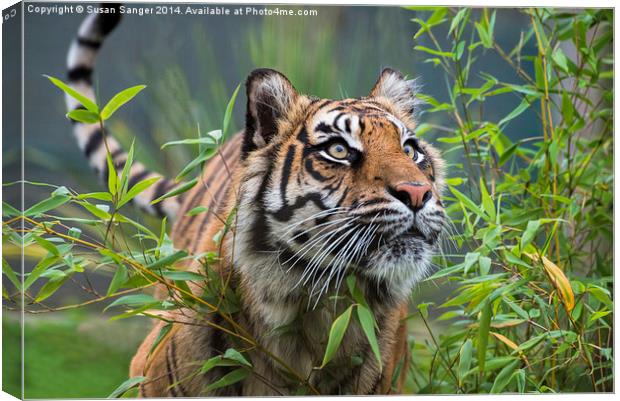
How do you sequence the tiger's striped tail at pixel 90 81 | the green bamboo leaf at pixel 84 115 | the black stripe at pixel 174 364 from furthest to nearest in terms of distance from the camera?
1. the tiger's striped tail at pixel 90 81
2. the black stripe at pixel 174 364
3. the green bamboo leaf at pixel 84 115

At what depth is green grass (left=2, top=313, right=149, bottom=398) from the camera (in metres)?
2.93

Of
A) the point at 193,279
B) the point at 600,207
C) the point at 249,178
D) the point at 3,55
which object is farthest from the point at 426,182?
the point at 3,55

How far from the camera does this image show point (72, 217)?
2.85 m

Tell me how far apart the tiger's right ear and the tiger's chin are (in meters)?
0.48

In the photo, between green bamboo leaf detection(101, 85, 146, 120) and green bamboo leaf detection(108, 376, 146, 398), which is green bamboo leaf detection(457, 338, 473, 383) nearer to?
green bamboo leaf detection(108, 376, 146, 398)

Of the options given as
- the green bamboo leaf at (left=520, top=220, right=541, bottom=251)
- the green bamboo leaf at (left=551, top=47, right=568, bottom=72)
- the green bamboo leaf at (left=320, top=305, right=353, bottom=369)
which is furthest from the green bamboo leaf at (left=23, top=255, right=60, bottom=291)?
the green bamboo leaf at (left=551, top=47, right=568, bottom=72)

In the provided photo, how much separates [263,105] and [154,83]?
0.47m

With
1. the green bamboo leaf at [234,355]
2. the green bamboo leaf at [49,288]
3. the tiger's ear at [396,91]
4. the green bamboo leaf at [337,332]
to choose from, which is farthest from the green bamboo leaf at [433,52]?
the green bamboo leaf at [49,288]

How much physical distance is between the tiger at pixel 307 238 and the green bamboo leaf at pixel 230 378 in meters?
0.03

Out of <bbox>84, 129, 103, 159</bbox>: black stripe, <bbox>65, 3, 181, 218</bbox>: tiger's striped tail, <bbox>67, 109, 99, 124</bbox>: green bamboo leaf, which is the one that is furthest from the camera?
<bbox>84, 129, 103, 159</bbox>: black stripe

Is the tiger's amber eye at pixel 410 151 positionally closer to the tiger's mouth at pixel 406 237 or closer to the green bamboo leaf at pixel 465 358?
the tiger's mouth at pixel 406 237

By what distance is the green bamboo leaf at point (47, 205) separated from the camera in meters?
2.62

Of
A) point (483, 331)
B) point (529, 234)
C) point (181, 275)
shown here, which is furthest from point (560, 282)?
point (181, 275)

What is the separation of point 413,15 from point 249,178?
89 cm
